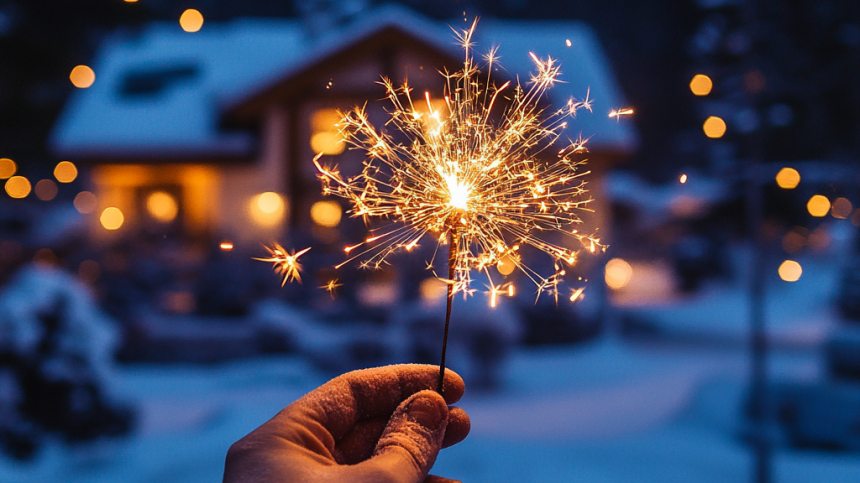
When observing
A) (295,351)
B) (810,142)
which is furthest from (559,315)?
(810,142)

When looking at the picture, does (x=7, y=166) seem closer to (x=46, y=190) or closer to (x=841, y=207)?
(x=46, y=190)

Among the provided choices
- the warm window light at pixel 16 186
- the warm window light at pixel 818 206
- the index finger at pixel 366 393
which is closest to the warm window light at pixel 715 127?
the warm window light at pixel 818 206

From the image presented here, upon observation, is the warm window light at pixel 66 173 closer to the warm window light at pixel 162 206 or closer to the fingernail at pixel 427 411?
the warm window light at pixel 162 206

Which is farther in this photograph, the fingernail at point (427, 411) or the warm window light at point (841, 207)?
the warm window light at point (841, 207)

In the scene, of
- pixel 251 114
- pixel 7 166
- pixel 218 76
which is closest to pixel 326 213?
pixel 251 114

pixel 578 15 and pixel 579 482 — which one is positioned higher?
pixel 578 15

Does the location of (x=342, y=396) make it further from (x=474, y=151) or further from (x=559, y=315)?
(x=559, y=315)
